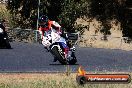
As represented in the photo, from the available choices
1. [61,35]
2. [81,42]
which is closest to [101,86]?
[61,35]

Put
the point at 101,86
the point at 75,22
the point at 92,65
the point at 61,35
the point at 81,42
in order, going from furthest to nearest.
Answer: the point at 75,22, the point at 81,42, the point at 92,65, the point at 61,35, the point at 101,86

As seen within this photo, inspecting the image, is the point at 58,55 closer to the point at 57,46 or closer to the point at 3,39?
the point at 57,46

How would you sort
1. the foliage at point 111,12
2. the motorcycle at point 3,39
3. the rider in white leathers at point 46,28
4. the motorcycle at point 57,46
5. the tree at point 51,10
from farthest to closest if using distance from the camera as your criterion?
the foliage at point 111,12 → the tree at point 51,10 → the motorcycle at point 3,39 → the motorcycle at point 57,46 → the rider in white leathers at point 46,28

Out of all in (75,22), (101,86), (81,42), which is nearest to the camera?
(101,86)

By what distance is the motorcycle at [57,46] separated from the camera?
1948cm

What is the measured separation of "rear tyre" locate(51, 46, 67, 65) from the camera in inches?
822

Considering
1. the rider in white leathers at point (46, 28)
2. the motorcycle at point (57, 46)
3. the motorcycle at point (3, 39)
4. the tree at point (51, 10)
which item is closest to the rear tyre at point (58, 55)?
the motorcycle at point (57, 46)

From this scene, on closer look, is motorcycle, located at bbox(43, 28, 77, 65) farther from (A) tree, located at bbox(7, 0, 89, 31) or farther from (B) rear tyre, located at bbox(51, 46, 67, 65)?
(A) tree, located at bbox(7, 0, 89, 31)

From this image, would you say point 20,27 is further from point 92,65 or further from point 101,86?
point 101,86

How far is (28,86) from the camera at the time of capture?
12.2m

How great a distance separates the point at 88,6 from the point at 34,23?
5.69 m

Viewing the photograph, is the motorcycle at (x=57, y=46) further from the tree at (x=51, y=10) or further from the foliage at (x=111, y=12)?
the foliage at (x=111, y=12)

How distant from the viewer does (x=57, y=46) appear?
2091cm

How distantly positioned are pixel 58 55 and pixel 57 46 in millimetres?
549
